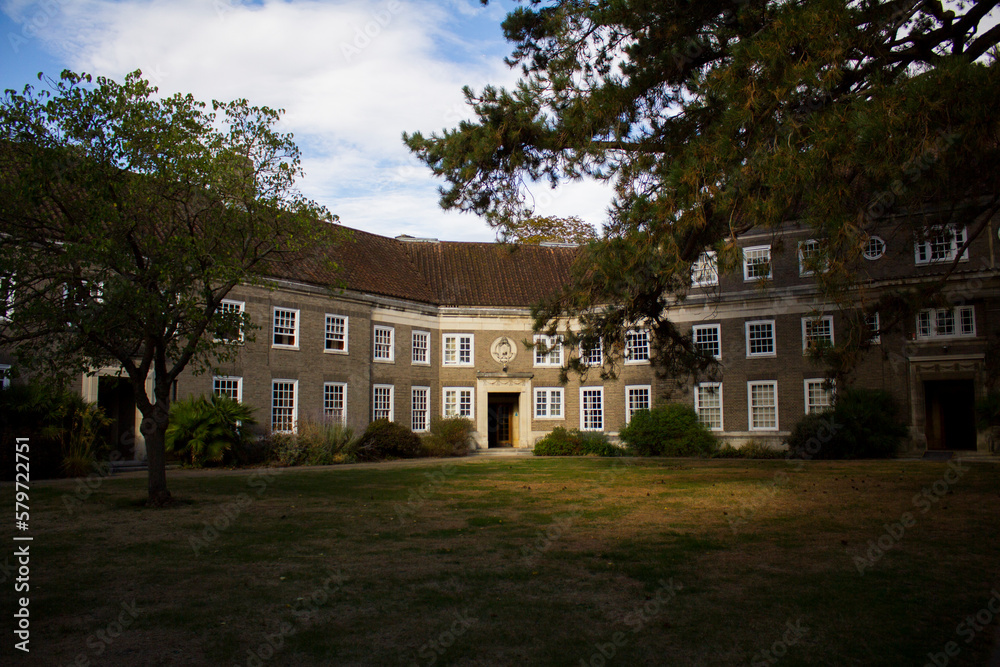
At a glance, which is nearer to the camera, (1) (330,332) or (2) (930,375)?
(2) (930,375)

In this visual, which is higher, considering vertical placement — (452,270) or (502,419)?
(452,270)

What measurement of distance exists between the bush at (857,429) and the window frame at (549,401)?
1078 centimetres

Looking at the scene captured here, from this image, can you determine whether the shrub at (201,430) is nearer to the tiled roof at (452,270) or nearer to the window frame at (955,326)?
the tiled roof at (452,270)

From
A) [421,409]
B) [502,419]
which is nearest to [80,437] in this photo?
[421,409]

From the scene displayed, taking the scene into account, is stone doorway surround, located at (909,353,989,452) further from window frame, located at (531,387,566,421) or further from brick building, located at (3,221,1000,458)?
window frame, located at (531,387,566,421)

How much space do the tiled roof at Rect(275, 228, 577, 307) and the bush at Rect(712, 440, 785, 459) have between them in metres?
10.2

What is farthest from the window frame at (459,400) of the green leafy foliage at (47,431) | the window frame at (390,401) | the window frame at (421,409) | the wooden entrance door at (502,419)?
the green leafy foliage at (47,431)

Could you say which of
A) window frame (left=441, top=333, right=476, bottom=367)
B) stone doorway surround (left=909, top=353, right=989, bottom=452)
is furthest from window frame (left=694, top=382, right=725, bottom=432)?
window frame (left=441, top=333, right=476, bottom=367)

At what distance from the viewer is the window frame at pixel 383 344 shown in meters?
29.5

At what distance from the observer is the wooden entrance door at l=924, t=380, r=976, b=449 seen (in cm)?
2594

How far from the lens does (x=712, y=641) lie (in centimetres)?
514

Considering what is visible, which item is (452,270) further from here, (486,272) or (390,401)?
(390,401)

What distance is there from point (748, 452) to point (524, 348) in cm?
947

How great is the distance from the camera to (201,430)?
20453 millimetres
